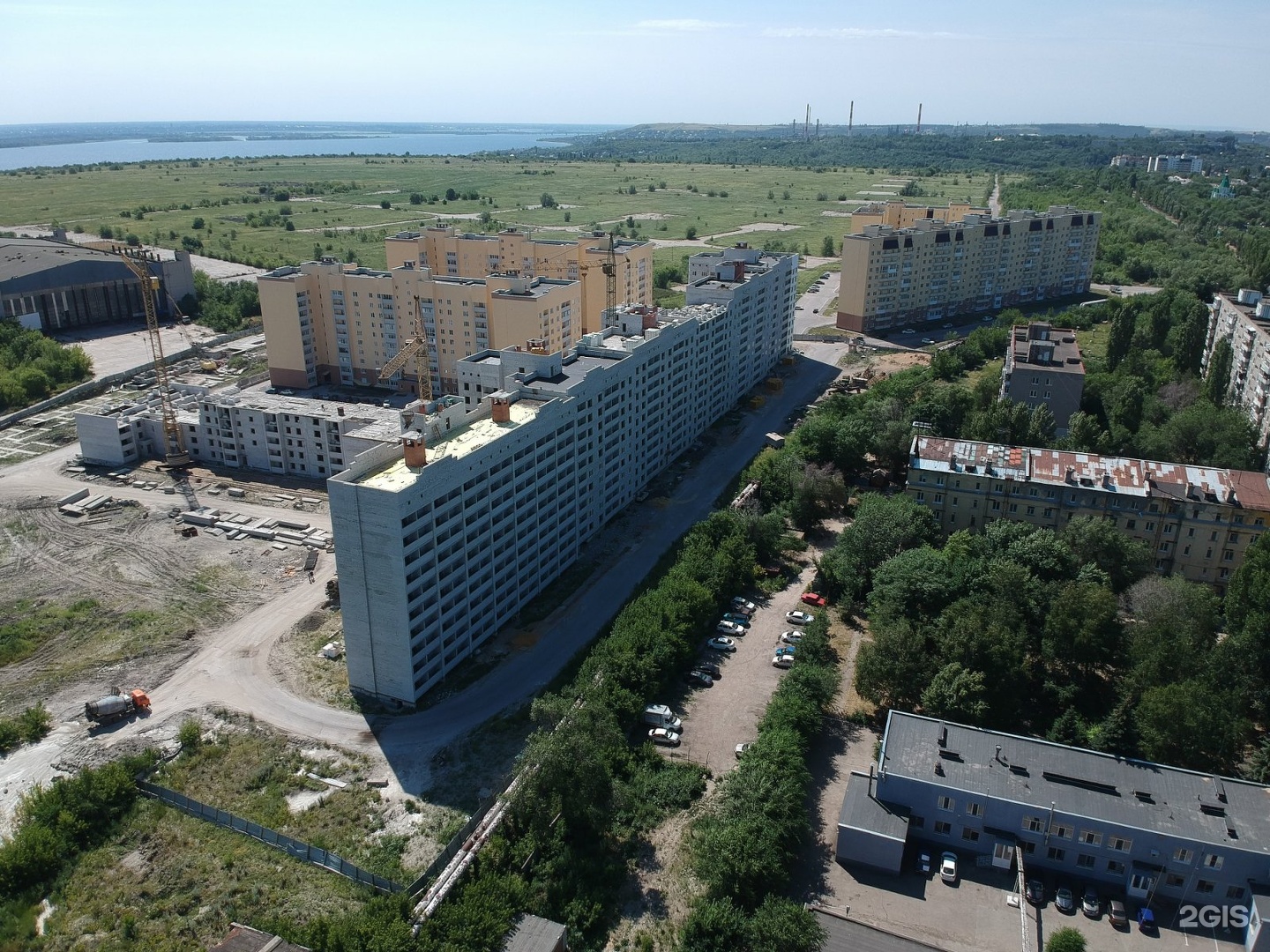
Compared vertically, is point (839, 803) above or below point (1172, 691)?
below

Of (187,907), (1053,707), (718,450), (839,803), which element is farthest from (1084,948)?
(718,450)

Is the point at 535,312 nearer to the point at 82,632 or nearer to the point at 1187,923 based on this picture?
the point at 82,632

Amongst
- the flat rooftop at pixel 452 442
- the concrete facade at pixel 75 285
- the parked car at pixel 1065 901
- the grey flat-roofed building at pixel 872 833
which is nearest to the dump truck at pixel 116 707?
the flat rooftop at pixel 452 442

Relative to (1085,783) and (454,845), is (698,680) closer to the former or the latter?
(454,845)

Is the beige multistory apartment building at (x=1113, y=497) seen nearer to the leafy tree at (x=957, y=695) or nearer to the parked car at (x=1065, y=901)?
the leafy tree at (x=957, y=695)

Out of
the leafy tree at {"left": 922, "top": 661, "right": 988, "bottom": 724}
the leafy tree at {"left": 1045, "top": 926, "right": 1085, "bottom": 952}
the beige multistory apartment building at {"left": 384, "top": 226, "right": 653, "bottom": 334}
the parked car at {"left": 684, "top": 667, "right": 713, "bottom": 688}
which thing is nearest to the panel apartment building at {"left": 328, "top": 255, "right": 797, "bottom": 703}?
the parked car at {"left": 684, "top": 667, "right": 713, "bottom": 688}
